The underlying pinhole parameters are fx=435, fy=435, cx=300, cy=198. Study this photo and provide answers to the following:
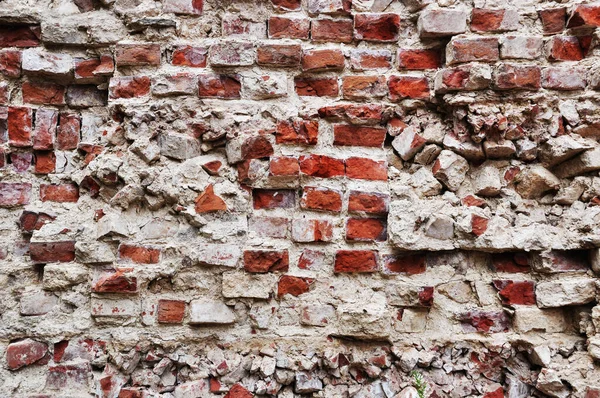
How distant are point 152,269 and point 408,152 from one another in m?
0.85

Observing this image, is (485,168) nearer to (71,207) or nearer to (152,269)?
(152,269)

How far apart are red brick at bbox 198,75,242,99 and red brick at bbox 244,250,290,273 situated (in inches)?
19.0

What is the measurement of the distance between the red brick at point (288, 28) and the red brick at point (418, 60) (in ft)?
1.00

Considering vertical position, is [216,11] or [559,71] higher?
[216,11]

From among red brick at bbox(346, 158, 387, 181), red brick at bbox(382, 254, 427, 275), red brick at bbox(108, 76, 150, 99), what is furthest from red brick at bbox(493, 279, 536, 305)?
red brick at bbox(108, 76, 150, 99)

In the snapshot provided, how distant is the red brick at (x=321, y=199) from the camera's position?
1315 millimetres

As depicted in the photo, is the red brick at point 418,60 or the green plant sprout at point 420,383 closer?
the green plant sprout at point 420,383

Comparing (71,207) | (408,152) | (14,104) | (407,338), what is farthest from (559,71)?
(14,104)

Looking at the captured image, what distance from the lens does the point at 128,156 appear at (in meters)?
1.32

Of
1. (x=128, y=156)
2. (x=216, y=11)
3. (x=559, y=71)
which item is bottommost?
(x=128, y=156)

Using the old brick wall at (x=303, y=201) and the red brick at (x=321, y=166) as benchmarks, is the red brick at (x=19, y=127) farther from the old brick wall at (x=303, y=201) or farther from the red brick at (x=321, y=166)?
the red brick at (x=321, y=166)

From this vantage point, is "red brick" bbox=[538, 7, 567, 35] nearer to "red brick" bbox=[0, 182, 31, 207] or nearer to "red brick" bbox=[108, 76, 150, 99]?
"red brick" bbox=[108, 76, 150, 99]

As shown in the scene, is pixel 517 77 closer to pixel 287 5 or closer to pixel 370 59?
pixel 370 59

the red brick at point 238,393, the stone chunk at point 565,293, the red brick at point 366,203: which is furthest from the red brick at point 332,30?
the red brick at point 238,393
